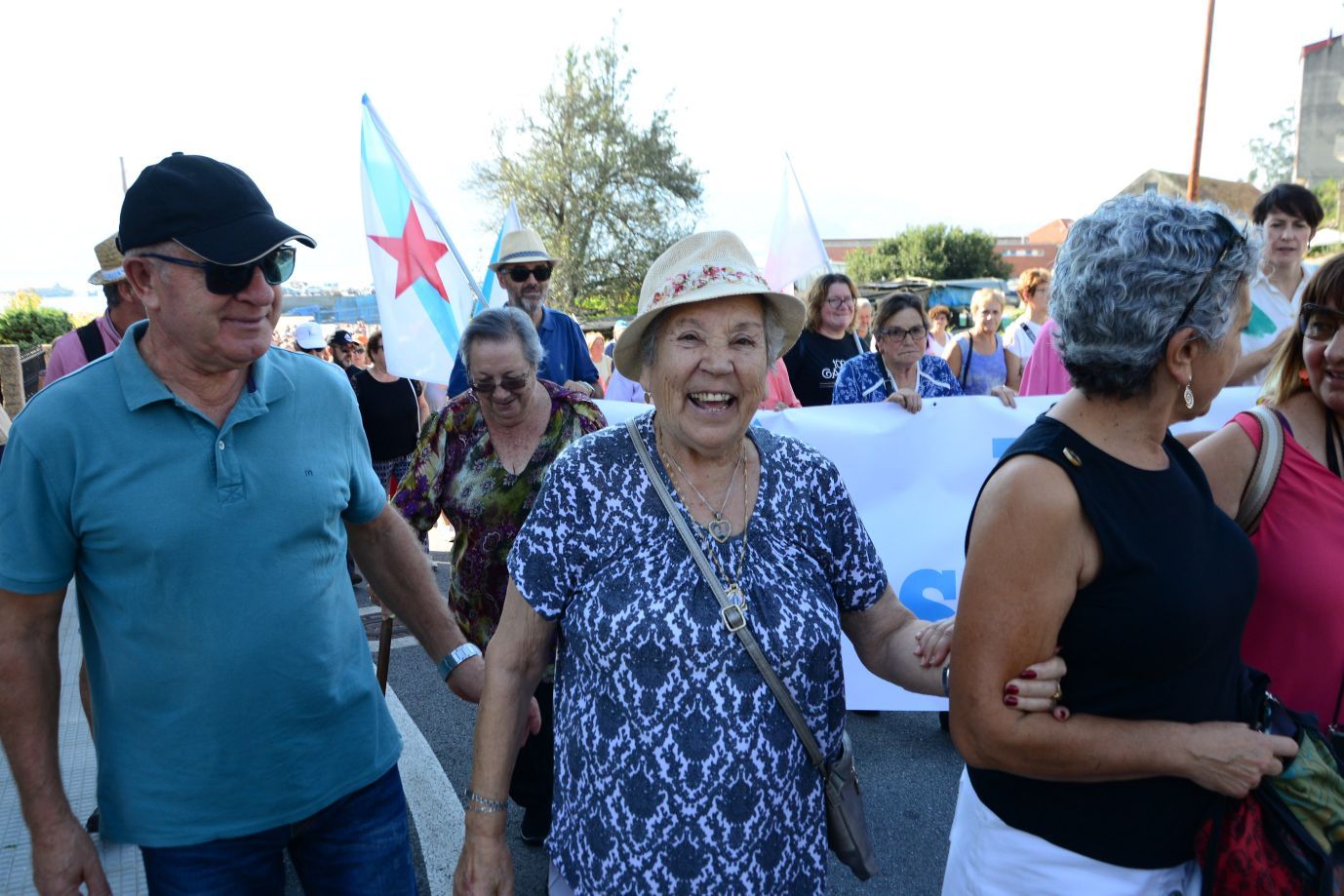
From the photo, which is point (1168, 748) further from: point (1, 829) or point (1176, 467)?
point (1, 829)

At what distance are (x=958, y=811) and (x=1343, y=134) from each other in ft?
201

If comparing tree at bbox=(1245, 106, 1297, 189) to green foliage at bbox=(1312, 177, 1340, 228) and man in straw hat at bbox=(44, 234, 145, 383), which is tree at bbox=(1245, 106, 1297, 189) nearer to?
green foliage at bbox=(1312, 177, 1340, 228)

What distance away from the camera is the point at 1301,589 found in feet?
6.47

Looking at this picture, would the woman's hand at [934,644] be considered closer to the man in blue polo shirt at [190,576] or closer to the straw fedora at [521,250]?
the man in blue polo shirt at [190,576]

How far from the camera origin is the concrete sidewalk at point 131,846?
3.39 meters

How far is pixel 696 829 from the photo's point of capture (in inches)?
69.0

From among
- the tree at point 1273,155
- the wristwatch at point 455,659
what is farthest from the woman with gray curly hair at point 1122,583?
the tree at point 1273,155

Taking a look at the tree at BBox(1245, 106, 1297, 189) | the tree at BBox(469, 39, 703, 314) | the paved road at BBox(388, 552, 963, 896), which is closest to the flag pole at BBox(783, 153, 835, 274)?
the paved road at BBox(388, 552, 963, 896)

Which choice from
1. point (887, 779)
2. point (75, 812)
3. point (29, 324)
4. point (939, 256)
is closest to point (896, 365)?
point (887, 779)

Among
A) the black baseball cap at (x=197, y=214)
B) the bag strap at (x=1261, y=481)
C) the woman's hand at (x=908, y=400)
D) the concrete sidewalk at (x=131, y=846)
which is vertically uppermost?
the black baseball cap at (x=197, y=214)

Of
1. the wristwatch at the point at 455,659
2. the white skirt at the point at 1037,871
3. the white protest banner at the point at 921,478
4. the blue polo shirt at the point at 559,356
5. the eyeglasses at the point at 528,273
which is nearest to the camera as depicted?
the white skirt at the point at 1037,871

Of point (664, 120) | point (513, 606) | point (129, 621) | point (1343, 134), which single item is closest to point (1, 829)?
point (129, 621)

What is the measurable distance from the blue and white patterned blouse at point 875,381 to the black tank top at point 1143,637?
3.30 m

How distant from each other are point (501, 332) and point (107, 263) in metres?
1.94
